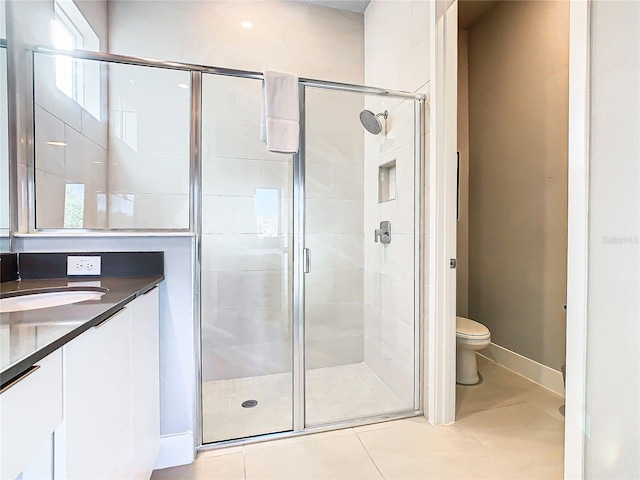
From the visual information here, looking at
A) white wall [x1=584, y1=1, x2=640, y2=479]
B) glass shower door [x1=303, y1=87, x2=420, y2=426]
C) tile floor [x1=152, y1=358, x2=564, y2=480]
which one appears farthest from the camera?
glass shower door [x1=303, y1=87, x2=420, y2=426]

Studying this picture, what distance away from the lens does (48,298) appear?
1176mm

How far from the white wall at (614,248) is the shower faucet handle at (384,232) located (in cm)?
123

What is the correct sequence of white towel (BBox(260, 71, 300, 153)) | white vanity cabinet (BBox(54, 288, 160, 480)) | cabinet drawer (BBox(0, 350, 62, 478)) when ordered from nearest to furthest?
cabinet drawer (BBox(0, 350, 62, 478)) → white vanity cabinet (BBox(54, 288, 160, 480)) → white towel (BBox(260, 71, 300, 153))

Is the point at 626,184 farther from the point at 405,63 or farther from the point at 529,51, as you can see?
the point at 529,51

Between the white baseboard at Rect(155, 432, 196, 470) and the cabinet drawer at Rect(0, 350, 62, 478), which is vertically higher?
the cabinet drawer at Rect(0, 350, 62, 478)

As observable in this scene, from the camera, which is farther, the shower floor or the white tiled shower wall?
the white tiled shower wall

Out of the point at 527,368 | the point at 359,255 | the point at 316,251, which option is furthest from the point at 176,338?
the point at 527,368

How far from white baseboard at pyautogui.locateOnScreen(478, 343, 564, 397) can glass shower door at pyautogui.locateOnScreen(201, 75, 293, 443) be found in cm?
171

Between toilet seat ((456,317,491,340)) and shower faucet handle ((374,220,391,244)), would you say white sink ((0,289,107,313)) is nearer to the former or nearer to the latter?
shower faucet handle ((374,220,391,244))

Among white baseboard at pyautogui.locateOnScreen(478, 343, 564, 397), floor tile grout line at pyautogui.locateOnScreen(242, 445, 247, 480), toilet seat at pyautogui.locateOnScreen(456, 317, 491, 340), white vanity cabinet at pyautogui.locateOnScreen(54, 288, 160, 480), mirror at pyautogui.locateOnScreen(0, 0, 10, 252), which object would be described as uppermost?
mirror at pyautogui.locateOnScreen(0, 0, 10, 252)

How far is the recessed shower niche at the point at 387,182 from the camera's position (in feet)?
7.41

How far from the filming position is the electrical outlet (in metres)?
1.37

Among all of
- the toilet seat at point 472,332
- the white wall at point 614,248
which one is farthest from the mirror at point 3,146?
the toilet seat at point 472,332

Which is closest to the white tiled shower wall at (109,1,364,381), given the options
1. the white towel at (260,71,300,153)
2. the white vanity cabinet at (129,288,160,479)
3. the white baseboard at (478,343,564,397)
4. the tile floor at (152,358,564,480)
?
the white towel at (260,71,300,153)
